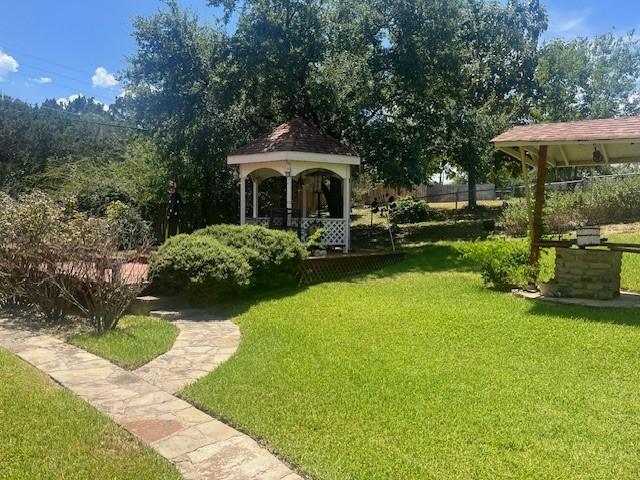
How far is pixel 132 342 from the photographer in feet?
21.2

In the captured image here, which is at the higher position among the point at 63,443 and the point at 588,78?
the point at 588,78

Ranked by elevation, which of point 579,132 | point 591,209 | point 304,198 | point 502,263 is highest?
point 579,132

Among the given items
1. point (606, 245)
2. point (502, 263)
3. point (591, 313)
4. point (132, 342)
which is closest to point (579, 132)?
point (606, 245)

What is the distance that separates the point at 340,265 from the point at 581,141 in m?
5.89

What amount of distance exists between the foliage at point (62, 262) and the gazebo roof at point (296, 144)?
5588 mm

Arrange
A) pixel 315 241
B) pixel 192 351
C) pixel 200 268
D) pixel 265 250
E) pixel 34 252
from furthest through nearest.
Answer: pixel 315 241, pixel 265 250, pixel 200 268, pixel 34 252, pixel 192 351

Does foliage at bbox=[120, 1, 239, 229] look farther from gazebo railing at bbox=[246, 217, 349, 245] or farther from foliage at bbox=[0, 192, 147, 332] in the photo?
foliage at bbox=[0, 192, 147, 332]

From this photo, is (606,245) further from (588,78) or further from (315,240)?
(588,78)

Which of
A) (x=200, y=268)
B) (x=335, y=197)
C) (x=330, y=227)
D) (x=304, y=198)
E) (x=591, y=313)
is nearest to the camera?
→ (x=591, y=313)

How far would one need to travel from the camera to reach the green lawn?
5859 millimetres

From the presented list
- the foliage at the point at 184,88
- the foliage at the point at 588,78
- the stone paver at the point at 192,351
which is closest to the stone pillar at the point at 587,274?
the stone paver at the point at 192,351

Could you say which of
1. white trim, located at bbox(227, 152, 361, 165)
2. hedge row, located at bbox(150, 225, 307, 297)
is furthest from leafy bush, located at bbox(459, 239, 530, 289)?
white trim, located at bbox(227, 152, 361, 165)

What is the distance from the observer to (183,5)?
15.9 metres

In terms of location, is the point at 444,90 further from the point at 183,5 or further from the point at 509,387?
the point at 509,387
